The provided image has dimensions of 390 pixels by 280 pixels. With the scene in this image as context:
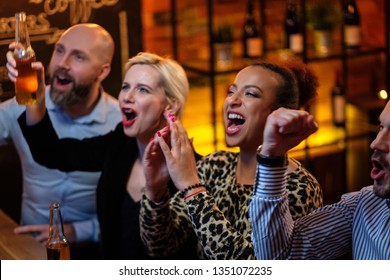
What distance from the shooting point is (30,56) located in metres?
2.60

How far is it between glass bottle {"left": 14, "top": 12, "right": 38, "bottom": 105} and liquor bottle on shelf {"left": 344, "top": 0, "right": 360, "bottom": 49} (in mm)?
1762

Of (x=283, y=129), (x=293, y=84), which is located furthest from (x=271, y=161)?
(x=293, y=84)

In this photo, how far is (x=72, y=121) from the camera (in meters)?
3.06

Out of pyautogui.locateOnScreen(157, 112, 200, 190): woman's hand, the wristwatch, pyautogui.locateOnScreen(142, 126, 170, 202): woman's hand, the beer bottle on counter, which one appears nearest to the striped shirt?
the wristwatch

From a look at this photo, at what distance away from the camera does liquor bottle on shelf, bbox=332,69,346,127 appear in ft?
13.8

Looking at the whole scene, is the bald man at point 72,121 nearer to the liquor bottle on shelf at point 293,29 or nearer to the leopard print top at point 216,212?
the leopard print top at point 216,212

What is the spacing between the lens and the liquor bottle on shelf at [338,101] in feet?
13.8

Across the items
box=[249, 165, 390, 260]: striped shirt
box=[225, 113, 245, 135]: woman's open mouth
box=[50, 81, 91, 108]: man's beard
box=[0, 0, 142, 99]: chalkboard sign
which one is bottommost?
box=[249, 165, 390, 260]: striped shirt

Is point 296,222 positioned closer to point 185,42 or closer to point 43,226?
point 43,226

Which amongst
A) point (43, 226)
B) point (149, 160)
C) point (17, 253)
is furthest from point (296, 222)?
point (43, 226)

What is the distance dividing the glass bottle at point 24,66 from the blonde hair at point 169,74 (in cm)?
31

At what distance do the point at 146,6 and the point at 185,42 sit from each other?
415 millimetres

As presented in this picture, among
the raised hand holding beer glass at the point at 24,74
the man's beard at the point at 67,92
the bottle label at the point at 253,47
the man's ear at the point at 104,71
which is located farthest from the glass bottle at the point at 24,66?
the bottle label at the point at 253,47

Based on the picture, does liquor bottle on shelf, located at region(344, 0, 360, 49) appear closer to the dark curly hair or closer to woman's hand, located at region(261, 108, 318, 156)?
the dark curly hair
